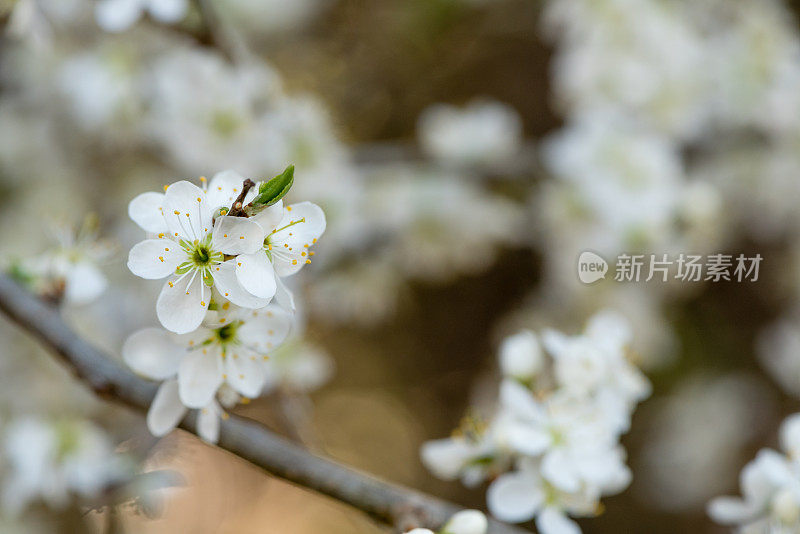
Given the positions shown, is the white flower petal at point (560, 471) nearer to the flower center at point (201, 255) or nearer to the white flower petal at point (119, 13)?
the flower center at point (201, 255)

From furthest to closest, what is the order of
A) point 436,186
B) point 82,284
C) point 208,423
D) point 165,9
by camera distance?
point 436,186 < point 165,9 < point 82,284 < point 208,423

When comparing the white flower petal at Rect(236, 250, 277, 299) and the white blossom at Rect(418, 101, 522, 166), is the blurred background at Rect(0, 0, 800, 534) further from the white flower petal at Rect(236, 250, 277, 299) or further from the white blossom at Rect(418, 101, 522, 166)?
the white flower petal at Rect(236, 250, 277, 299)

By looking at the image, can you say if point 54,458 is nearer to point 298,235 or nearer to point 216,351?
point 216,351

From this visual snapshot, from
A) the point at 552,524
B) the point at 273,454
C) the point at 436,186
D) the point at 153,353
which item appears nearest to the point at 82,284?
the point at 153,353

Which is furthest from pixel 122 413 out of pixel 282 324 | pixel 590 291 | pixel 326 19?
pixel 326 19

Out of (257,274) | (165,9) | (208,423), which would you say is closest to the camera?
(257,274)

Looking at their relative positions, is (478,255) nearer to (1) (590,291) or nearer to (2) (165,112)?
(1) (590,291)
